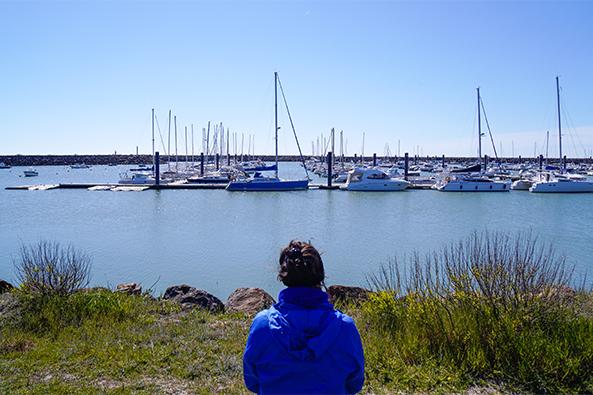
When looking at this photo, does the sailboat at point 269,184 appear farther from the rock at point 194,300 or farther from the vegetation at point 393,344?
the vegetation at point 393,344

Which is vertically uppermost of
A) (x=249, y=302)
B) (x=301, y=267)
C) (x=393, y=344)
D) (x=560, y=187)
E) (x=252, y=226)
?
(x=301, y=267)

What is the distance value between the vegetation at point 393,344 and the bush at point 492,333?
0.04 ft

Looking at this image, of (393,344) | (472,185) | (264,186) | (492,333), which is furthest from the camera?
(264,186)

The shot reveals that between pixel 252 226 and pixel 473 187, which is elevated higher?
pixel 473 187

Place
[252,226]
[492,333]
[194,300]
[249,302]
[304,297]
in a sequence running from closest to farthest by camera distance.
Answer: [304,297] → [492,333] → [194,300] → [249,302] → [252,226]

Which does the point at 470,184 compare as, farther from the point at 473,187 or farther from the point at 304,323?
the point at 304,323

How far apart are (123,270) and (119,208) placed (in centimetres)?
2276

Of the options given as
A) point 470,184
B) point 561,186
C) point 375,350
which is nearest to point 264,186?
point 470,184

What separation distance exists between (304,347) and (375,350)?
3.47 m

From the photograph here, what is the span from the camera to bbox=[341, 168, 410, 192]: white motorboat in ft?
169

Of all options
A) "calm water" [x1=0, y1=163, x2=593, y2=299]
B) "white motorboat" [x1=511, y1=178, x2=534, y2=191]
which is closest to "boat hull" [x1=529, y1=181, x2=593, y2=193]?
"calm water" [x1=0, y1=163, x2=593, y2=299]

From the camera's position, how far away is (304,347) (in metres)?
2.32

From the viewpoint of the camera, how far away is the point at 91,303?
7227 millimetres

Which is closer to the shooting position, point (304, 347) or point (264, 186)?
point (304, 347)
